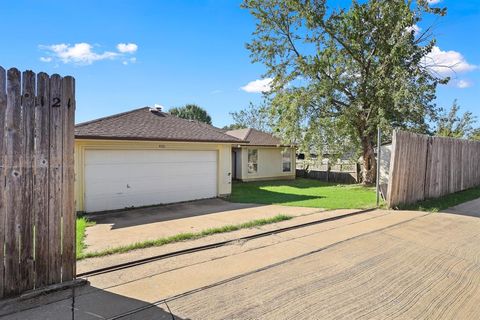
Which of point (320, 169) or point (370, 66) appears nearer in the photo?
point (370, 66)

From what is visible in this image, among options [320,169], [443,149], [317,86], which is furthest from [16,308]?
[320,169]

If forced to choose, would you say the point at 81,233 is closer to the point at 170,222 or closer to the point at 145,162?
the point at 170,222

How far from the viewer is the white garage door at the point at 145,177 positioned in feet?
32.4

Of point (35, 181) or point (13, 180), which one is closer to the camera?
point (13, 180)

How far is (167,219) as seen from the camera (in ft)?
28.5

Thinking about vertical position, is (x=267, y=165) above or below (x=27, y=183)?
below

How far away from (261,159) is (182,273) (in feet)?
54.1

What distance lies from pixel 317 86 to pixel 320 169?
8.32 m

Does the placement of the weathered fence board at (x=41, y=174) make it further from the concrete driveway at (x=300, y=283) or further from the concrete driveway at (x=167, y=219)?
the concrete driveway at (x=167, y=219)

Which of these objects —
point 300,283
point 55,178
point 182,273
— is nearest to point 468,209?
point 300,283

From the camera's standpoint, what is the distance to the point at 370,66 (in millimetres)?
16250

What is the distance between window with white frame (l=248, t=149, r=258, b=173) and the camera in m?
20.3

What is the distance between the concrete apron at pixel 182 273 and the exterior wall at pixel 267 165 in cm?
1293

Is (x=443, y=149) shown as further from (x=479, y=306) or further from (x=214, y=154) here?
(x=479, y=306)
